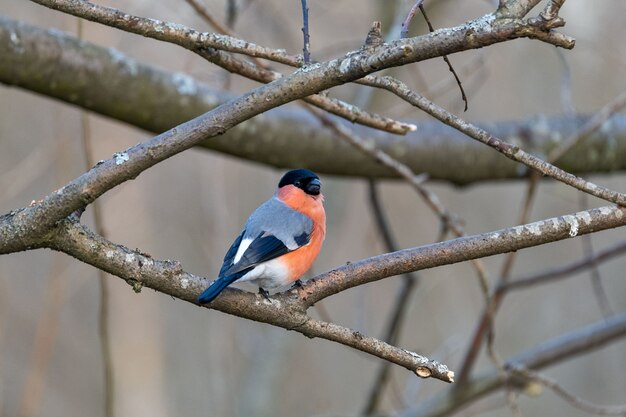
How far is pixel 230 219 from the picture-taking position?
6.12 metres

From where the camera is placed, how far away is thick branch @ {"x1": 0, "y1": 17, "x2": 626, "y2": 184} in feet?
10.2

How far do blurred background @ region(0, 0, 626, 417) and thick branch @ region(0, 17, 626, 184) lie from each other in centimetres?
76

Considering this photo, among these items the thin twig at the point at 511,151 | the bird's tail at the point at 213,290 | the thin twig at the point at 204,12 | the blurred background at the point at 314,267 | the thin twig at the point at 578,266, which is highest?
the blurred background at the point at 314,267

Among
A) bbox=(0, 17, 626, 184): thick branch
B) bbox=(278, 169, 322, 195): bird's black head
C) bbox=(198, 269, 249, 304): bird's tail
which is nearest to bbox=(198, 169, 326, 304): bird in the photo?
bbox=(278, 169, 322, 195): bird's black head

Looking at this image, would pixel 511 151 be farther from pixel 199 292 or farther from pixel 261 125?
pixel 261 125


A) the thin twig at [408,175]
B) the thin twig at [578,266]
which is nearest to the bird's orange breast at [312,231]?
the thin twig at [408,175]

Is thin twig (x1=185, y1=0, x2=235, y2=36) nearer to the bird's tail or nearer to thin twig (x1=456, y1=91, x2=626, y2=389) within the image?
the bird's tail

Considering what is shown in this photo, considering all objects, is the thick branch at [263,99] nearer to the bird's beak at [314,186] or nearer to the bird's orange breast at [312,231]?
the bird's orange breast at [312,231]

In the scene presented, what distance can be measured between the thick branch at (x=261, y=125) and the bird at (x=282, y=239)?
600 mm

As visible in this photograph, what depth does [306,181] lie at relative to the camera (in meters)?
2.94

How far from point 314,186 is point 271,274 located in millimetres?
598

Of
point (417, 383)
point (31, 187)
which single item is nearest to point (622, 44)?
point (417, 383)

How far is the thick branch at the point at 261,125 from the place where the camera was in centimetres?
309

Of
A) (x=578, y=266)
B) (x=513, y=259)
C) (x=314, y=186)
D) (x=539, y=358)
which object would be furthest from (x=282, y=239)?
(x=539, y=358)
